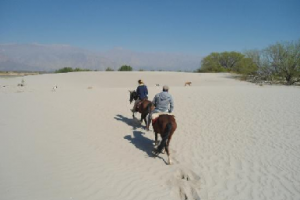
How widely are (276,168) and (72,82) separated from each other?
32.8m

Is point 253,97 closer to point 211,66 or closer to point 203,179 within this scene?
point 203,179

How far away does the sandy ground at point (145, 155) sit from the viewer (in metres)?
5.21

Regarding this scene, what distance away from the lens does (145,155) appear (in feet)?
24.0

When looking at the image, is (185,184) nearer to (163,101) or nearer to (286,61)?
(163,101)

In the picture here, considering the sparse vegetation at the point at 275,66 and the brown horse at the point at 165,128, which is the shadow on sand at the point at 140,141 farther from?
the sparse vegetation at the point at 275,66

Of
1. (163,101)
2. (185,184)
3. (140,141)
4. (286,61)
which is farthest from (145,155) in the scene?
(286,61)

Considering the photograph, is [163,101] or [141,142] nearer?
[163,101]

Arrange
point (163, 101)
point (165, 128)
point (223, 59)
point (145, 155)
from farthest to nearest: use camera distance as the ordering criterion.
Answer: point (223, 59) → point (163, 101) → point (145, 155) → point (165, 128)

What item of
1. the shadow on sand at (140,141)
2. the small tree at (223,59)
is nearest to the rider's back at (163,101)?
the shadow on sand at (140,141)

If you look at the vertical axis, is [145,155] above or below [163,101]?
below

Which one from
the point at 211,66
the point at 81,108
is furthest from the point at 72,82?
the point at 211,66

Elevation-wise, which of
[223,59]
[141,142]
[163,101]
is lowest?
[141,142]

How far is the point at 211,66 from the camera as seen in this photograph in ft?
197

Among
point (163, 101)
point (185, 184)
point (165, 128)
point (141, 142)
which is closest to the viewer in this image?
point (185, 184)
